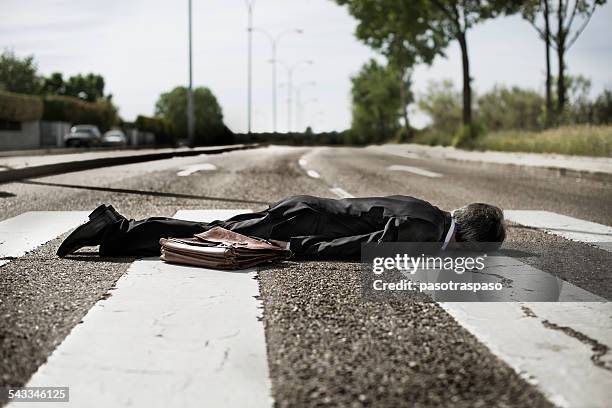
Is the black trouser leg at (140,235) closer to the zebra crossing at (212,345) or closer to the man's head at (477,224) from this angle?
the zebra crossing at (212,345)

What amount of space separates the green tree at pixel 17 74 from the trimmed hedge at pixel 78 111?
15.7m

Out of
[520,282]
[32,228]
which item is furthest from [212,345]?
[32,228]

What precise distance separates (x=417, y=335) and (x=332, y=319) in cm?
39

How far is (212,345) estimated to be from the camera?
2660 mm

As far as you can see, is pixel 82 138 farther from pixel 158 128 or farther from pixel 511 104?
pixel 511 104

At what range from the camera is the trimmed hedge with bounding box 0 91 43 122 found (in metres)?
40.3

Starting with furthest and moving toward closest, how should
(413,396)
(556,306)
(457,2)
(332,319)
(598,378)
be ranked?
(457,2) → (556,306) → (332,319) → (598,378) → (413,396)

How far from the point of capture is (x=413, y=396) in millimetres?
2189

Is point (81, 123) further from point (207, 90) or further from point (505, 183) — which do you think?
point (207, 90)

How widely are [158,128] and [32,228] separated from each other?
5654cm

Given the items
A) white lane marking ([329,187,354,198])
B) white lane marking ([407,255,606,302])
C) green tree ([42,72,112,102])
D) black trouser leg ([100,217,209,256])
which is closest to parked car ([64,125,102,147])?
white lane marking ([329,187,354,198])

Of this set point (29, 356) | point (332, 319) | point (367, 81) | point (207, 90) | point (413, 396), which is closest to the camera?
Result: point (413, 396)

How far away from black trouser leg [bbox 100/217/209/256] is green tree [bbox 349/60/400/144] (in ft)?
271

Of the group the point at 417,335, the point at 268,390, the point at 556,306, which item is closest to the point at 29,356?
the point at 268,390
